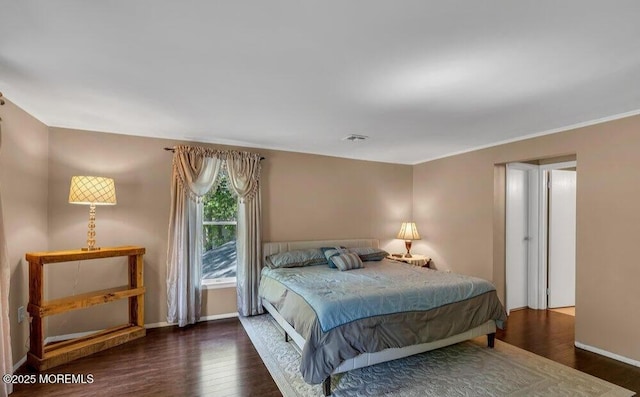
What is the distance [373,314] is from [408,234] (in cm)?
303

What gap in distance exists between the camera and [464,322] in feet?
9.77

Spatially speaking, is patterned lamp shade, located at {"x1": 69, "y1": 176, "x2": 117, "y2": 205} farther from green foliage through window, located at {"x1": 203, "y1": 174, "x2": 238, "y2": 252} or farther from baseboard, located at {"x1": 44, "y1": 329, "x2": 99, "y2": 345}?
baseboard, located at {"x1": 44, "y1": 329, "x2": 99, "y2": 345}

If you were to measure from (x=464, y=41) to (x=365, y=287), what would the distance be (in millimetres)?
2224

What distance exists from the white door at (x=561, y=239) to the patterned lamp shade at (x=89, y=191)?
607cm

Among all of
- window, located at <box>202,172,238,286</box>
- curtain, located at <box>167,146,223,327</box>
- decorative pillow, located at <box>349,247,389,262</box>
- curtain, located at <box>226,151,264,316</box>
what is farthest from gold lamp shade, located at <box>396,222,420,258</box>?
curtain, located at <box>167,146,223,327</box>

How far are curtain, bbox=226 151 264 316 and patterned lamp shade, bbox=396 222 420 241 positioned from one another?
102 inches

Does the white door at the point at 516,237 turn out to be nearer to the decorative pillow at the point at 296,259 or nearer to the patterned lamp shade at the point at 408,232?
the patterned lamp shade at the point at 408,232

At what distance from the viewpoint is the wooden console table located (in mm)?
2836

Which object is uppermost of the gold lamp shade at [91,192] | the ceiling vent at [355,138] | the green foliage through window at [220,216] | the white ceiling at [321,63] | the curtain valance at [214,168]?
the white ceiling at [321,63]

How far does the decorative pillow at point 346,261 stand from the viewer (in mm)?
3982

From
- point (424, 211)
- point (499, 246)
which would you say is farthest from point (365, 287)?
point (424, 211)

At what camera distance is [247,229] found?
14.0ft

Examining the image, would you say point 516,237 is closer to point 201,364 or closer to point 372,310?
point 372,310

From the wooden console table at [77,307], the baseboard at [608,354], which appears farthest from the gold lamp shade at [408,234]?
the wooden console table at [77,307]
